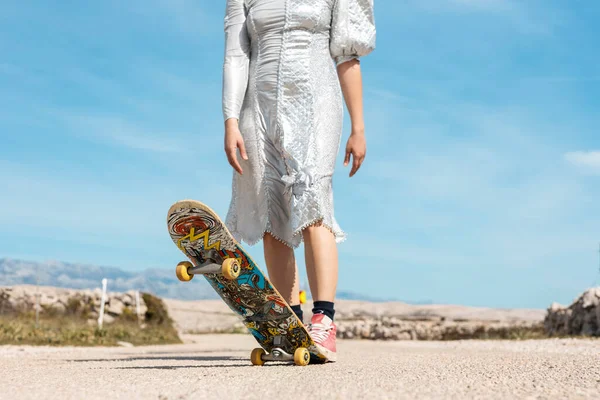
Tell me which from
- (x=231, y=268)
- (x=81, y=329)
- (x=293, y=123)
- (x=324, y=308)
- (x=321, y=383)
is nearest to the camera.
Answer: (x=321, y=383)

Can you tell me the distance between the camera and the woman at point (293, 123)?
322cm

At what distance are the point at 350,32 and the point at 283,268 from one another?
55.5 inches

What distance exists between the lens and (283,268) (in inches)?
135

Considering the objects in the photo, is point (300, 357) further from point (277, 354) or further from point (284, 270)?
point (284, 270)

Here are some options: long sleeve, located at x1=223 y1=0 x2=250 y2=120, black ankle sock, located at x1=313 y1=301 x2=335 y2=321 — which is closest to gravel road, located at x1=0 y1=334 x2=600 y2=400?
black ankle sock, located at x1=313 y1=301 x2=335 y2=321

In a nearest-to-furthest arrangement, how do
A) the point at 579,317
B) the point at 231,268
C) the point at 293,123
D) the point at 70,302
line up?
the point at 231,268
the point at 293,123
the point at 579,317
the point at 70,302

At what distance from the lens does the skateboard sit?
9.29 ft

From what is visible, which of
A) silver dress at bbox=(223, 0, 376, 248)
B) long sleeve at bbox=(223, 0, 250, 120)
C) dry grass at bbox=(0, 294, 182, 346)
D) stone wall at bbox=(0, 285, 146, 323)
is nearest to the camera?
silver dress at bbox=(223, 0, 376, 248)

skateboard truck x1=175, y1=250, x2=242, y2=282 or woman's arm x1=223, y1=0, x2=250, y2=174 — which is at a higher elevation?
→ woman's arm x1=223, y1=0, x2=250, y2=174

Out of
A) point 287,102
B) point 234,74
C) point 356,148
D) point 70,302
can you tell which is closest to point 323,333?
point 356,148

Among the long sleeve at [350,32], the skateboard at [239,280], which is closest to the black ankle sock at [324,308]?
the skateboard at [239,280]

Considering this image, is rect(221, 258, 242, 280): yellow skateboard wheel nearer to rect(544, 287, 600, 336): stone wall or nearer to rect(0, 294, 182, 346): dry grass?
rect(0, 294, 182, 346): dry grass

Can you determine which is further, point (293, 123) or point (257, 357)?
point (293, 123)

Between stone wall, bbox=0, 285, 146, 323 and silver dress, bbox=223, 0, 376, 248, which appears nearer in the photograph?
silver dress, bbox=223, 0, 376, 248
